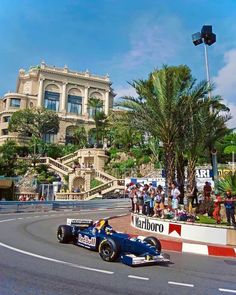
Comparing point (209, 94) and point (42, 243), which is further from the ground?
point (209, 94)

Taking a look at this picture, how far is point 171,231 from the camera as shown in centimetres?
1438

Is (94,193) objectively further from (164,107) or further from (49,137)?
(49,137)

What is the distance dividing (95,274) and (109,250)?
155 cm

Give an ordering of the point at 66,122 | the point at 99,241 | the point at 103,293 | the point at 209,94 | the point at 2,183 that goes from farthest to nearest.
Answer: the point at 66,122, the point at 2,183, the point at 209,94, the point at 99,241, the point at 103,293

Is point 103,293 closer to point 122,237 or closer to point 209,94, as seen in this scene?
point 122,237

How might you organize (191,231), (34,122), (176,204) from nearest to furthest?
(191,231) → (176,204) → (34,122)

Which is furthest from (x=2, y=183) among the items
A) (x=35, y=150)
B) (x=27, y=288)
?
(x=27, y=288)

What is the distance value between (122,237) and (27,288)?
3.49 m

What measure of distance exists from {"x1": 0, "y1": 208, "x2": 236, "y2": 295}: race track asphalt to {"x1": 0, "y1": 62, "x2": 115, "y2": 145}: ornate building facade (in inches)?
3217

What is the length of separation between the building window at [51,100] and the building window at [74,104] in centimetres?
347

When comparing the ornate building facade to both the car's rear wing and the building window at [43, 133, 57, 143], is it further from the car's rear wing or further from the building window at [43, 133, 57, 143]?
the car's rear wing

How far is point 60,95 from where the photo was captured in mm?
100000

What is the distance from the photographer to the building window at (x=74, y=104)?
101 meters

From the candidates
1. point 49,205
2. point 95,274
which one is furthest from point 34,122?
point 95,274
